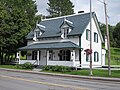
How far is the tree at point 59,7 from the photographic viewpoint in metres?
91.3

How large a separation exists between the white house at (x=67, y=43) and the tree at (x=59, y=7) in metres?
46.1

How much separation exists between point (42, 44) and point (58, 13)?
52.7 metres

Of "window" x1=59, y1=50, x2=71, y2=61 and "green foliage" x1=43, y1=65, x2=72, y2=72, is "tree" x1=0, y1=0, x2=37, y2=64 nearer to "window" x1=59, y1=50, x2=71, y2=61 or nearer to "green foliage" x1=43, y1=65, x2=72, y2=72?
"window" x1=59, y1=50, x2=71, y2=61

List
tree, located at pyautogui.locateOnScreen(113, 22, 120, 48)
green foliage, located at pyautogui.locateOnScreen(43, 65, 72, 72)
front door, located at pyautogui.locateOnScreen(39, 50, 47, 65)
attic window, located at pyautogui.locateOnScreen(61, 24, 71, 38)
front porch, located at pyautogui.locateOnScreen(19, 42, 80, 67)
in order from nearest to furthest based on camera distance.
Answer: green foliage, located at pyautogui.locateOnScreen(43, 65, 72, 72), front porch, located at pyautogui.locateOnScreen(19, 42, 80, 67), attic window, located at pyautogui.locateOnScreen(61, 24, 71, 38), front door, located at pyautogui.locateOnScreen(39, 50, 47, 65), tree, located at pyautogui.locateOnScreen(113, 22, 120, 48)

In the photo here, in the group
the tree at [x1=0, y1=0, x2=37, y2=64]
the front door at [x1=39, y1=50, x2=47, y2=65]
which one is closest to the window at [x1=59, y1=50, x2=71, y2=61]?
the front door at [x1=39, y1=50, x2=47, y2=65]

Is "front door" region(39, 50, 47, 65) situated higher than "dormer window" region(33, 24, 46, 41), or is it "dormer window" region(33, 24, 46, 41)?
"dormer window" region(33, 24, 46, 41)

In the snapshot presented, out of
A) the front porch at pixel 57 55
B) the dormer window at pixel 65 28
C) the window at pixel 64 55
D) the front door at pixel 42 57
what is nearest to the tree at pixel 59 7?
the front porch at pixel 57 55

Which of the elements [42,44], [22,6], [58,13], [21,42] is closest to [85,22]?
[42,44]

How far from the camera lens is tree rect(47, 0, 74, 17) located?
300 ft

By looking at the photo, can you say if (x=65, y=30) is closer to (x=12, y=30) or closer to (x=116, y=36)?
(x=12, y=30)

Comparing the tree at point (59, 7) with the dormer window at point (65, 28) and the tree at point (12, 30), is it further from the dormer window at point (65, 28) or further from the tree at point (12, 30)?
the dormer window at point (65, 28)

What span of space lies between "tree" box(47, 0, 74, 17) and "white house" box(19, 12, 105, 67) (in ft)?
151

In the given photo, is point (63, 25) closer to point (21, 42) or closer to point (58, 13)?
point (21, 42)

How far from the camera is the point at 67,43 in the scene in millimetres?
37500
